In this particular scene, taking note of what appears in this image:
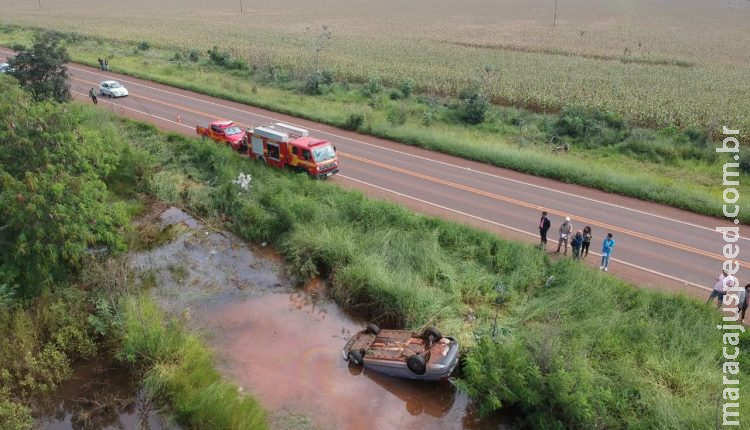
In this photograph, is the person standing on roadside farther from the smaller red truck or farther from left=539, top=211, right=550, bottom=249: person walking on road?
the smaller red truck

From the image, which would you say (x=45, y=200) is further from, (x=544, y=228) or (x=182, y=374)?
(x=544, y=228)

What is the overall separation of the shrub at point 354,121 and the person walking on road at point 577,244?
18958mm

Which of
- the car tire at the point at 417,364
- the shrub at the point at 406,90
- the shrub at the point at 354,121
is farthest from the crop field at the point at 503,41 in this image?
the car tire at the point at 417,364

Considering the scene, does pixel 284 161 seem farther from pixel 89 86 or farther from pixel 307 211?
pixel 89 86

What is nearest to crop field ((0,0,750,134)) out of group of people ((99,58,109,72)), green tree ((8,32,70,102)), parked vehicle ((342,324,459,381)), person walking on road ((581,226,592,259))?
group of people ((99,58,109,72))

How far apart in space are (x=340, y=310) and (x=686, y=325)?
11.3 m

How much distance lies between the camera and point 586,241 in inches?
780

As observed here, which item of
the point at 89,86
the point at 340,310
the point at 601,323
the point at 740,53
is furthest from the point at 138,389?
the point at 740,53

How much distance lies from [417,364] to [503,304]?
15.8 ft

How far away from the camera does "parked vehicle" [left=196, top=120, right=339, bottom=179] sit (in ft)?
86.6

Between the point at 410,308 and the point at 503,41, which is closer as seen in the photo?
the point at 410,308

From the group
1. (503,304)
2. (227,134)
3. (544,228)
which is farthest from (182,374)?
(227,134)

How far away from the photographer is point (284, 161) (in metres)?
27.3

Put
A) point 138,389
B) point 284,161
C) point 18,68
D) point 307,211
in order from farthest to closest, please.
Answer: point 18,68
point 284,161
point 307,211
point 138,389
